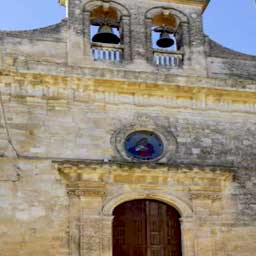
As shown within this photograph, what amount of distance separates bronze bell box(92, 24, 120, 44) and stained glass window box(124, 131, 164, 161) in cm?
230

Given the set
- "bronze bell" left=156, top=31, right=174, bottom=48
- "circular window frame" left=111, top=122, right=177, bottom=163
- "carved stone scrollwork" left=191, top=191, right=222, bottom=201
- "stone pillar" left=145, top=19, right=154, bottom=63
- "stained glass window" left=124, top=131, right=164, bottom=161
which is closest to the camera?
"carved stone scrollwork" left=191, top=191, right=222, bottom=201

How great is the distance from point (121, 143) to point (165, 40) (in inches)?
119

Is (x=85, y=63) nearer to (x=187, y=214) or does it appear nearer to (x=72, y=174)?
(x=72, y=174)

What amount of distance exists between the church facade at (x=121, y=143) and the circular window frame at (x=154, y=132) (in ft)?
0.07

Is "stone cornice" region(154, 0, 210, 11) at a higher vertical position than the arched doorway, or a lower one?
higher

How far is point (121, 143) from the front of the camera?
12.5 m

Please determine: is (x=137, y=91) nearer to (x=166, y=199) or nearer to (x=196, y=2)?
(x=166, y=199)

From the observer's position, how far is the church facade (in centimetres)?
1168

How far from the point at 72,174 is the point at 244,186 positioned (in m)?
3.48

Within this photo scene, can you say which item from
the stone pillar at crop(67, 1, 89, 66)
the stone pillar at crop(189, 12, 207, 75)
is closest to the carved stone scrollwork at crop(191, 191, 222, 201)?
the stone pillar at crop(189, 12, 207, 75)

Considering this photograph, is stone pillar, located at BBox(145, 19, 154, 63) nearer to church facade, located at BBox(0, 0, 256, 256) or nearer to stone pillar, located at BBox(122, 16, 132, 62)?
church facade, located at BBox(0, 0, 256, 256)

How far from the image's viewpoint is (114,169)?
12023 millimetres

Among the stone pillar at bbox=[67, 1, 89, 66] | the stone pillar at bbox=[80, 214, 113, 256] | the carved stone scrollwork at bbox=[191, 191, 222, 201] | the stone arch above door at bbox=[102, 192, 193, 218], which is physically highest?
the stone pillar at bbox=[67, 1, 89, 66]

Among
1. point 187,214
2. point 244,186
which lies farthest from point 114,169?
point 244,186
